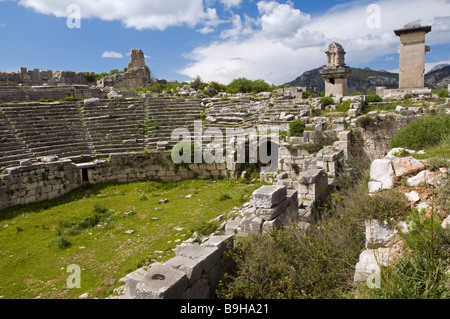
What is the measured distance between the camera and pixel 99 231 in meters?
9.62

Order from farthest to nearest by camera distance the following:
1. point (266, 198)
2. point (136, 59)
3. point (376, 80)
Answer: point (376, 80) < point (136, 59) < point (266, 198)

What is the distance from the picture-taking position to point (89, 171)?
1369 cm

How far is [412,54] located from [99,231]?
634 inches

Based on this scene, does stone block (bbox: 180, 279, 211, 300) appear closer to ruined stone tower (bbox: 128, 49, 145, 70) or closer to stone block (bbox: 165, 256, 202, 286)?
stone block (bbox: 165, 256, 202, 286)

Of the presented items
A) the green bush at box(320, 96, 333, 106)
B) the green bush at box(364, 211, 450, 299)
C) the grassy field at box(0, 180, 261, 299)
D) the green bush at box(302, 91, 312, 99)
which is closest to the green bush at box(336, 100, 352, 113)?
the green bush at box(320, 96, 333, 106)

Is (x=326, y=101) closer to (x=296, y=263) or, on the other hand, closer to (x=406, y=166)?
(x=406, y=166)

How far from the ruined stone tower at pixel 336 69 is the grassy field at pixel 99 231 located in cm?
896

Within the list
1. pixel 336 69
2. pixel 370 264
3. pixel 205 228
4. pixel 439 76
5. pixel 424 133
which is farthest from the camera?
pixel 439 76

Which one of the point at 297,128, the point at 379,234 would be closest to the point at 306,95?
Result: the point at 297,128

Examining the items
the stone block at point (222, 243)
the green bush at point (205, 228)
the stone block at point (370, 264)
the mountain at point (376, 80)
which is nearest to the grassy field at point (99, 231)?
the green bush at point (205, 228)

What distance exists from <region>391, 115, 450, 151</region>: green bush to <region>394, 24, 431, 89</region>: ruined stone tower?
788cm
